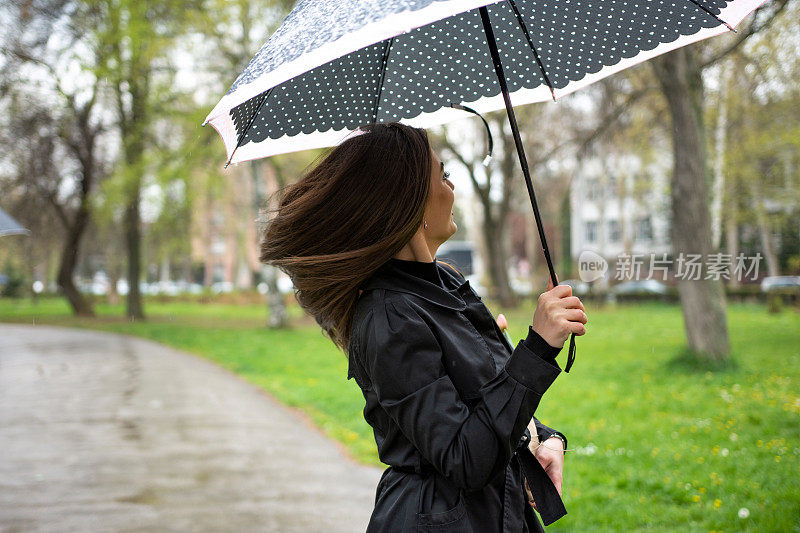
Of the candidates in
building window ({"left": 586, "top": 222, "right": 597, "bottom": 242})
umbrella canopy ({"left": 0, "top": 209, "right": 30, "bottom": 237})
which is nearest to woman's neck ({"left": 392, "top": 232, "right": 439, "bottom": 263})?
umbrella canopy ({"left": 0, "top": 209, "right": 30, "bottom": 237})

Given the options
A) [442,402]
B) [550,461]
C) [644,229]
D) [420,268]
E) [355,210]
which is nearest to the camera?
[442,402]

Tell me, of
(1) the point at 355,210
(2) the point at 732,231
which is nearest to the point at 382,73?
(1) the point at 355,210

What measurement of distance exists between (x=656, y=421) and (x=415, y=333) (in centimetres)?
657

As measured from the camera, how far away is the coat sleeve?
1617 mm

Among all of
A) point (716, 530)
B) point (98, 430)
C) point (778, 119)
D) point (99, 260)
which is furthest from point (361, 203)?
point (99, 260)

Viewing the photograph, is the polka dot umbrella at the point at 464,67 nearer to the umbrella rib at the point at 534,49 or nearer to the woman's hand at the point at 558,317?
the umbrella rib at the point at 534,49

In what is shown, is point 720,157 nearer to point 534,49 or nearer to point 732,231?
point 732,231

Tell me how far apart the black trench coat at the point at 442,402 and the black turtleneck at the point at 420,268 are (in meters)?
0.03

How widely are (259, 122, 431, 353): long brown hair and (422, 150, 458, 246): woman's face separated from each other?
5 cm

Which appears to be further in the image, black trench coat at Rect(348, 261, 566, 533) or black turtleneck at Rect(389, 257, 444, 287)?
black turtleneck at Rect(389, 257, 444, 287)

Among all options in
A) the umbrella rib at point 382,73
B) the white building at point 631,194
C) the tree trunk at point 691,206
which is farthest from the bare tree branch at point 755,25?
the white building at point 631,194

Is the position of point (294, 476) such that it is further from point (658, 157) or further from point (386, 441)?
point (658, 157)

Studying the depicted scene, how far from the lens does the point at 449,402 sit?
64.7 inches

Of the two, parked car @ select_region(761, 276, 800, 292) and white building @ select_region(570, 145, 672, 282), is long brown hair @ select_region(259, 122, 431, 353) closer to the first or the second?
parked car @ select_region(761, 276, 800, 292)
